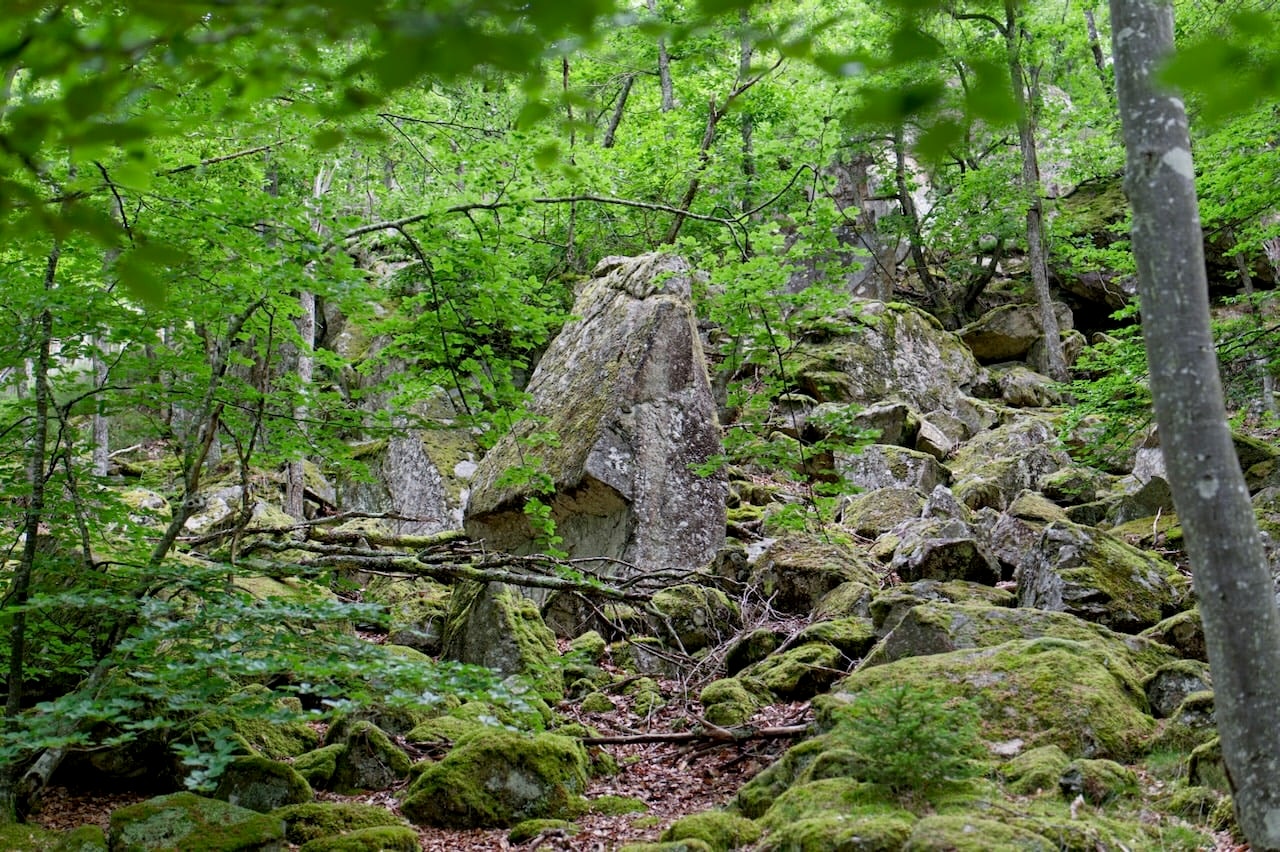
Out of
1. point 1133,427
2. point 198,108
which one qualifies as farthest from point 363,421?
point 1133,427

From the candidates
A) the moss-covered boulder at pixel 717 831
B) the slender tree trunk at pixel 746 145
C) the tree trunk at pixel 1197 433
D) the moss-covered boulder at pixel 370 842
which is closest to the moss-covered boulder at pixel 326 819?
the moss-covered boulder at pixel 370 842

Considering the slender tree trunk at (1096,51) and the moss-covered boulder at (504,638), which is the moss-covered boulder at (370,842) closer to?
the moss-covered boulder at (504,638)

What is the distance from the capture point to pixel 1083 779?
3834mm

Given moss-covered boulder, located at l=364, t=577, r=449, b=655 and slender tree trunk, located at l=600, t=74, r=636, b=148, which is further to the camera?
slender tree trunk, located at l=600, t=74, r=636, b=148

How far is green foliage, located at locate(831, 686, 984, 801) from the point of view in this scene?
3.78 metres

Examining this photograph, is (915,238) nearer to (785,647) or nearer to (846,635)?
(785,647)

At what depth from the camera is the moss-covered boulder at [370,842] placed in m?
4.18

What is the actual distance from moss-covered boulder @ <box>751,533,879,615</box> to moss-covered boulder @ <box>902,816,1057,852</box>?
4391 millimetres

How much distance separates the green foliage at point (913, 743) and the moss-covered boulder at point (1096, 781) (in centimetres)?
37

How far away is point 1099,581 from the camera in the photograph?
6438mm

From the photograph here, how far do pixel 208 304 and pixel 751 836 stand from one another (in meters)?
3.77

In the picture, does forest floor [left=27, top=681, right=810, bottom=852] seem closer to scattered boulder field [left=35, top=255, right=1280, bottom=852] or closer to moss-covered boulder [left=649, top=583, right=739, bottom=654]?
scattered boulder field [left=35, top=255, right=1280, bottom=852]


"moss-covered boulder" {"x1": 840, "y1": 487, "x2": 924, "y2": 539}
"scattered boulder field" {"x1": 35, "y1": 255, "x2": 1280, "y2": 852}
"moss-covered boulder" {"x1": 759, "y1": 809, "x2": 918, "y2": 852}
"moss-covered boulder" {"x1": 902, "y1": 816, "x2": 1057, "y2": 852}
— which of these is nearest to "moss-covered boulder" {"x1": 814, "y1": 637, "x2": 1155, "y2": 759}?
"scattered boulder field" {"x1": 35, "y1": 255, "x2": 1280, "y2": 852}

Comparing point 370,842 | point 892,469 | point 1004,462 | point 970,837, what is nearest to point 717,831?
point 970,837
